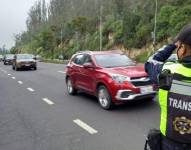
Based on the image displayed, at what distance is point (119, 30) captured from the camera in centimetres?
5378

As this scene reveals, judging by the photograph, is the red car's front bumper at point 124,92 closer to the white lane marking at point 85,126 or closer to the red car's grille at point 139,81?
the red car's grille at point 139,81

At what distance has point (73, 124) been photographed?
8172mm

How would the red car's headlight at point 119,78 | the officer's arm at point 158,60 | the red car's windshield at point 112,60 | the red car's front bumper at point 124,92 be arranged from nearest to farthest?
the officer's arm at point 158,60, the red car's front bumper at point 124,92, the red car's headlight at point 119,78, the red car's windshield at point 112,60

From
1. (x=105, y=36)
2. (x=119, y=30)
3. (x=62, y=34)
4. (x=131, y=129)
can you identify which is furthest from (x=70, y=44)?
(x=131, y=129)

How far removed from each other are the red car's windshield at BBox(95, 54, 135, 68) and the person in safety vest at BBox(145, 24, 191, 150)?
811 centimetres

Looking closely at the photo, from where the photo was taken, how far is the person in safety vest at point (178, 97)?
8.41 ft

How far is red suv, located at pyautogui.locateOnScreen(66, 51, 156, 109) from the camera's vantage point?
31.6 feet

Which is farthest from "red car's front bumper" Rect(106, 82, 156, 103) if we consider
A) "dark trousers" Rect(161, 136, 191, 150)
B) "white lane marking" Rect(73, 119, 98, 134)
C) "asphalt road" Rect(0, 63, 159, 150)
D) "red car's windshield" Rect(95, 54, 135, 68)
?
"dark trousers" Rect(161, 136, 191, 150)

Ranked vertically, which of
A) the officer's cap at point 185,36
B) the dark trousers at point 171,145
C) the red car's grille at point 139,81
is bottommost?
the red car's grille at point 139,81

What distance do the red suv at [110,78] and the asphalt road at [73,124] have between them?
36cm

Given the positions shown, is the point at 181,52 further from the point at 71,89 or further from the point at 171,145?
the point at 71,89

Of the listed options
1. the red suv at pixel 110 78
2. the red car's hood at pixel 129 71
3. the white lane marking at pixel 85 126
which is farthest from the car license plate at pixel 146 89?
the white lane marking at pixel 85 126

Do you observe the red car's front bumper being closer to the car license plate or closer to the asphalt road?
the car license plate

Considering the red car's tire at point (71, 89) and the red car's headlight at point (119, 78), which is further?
the red car's tire at point (71, 89)
